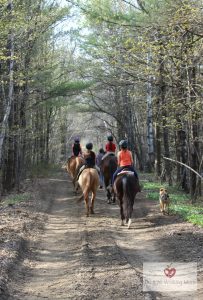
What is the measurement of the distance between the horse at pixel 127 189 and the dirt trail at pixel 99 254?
504 millimetres

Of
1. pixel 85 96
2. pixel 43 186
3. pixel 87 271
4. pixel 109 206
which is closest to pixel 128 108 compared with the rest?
pixel 85 96

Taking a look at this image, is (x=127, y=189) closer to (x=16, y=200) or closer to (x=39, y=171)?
(x=16, y=200)

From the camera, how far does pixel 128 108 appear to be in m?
35.8

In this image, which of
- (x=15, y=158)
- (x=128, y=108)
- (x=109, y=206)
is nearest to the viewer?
(x=109, y=206)

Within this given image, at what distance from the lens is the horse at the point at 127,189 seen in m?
12.7

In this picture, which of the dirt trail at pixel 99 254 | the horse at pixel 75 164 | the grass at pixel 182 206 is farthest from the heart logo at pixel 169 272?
the horse at pixel 75 164

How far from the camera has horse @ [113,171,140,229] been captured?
41.7 feet

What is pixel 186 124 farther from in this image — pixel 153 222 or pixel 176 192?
pixel 153 222

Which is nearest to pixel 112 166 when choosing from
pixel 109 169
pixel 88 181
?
pixel 109 169

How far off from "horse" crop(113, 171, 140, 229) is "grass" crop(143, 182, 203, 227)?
165cm

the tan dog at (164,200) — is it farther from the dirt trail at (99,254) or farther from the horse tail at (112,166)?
the horse tail at (112,166)

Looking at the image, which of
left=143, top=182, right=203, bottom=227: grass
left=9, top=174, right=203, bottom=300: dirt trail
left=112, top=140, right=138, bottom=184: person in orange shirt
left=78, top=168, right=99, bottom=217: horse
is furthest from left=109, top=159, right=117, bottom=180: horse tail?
left=112, top=140, right=138, bottom=184: person in orange shirt

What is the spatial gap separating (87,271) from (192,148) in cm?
983

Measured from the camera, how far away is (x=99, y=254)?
934 centimetres
